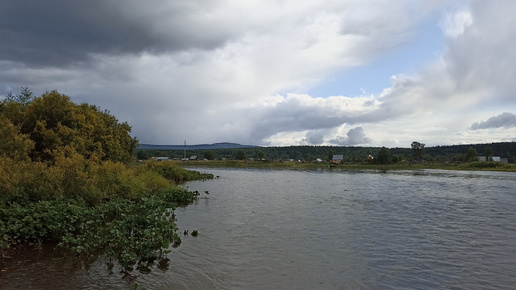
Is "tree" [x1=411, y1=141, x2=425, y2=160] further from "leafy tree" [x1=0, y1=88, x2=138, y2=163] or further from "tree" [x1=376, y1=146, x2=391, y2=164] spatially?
"leafy tree" [x1=0, y1=88, x2=138, y2=163]

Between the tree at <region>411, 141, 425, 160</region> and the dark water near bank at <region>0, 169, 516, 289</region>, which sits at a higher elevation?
the tree at <region>411, 141, 425, 160</region>

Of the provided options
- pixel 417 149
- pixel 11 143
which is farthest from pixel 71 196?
pixel 417 149

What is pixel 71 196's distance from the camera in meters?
16.4

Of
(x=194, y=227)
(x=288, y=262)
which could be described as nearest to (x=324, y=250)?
(x=288, y=262)

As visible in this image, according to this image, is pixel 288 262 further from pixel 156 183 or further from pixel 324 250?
pixel 156 183

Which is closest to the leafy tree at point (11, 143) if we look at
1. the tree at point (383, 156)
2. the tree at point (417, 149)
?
the tree at point (383, 156)

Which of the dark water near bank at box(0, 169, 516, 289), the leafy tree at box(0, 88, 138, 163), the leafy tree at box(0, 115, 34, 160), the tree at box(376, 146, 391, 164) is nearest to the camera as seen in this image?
the dark water near bank at box(0, 169, 516, 289)

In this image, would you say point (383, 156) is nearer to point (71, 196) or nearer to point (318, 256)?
point (318, 256)

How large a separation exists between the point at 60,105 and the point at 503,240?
28.0 meters

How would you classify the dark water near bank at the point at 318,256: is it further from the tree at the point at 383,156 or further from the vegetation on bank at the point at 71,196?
the tree at the point at 383,156

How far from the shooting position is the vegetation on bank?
11.2 m

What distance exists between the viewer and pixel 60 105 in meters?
24.9

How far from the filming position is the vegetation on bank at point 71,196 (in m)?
11.2

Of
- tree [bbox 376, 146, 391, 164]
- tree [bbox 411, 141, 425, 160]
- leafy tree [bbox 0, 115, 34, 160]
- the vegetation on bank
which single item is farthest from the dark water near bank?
tree [bbox 411, 141, 425, 160]
